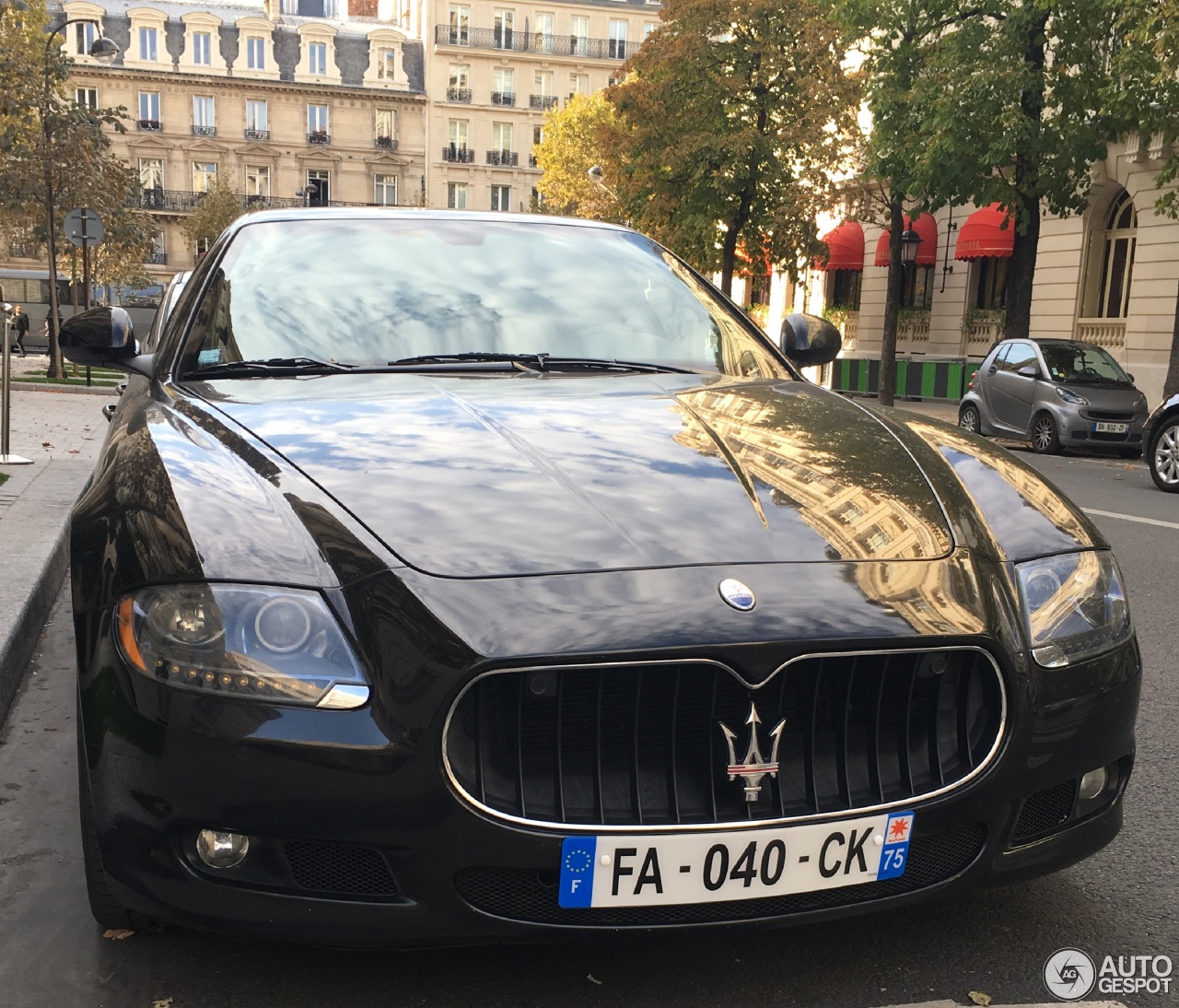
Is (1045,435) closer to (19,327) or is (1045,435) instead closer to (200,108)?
(19,327)

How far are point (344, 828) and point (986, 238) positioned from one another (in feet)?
90.7

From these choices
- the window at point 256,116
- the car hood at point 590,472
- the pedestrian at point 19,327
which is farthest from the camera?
the window at point 256,116

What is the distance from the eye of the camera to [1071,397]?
54.1 ft

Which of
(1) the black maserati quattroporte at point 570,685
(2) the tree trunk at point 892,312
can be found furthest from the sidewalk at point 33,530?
(2) the tree trunk at point 892,312

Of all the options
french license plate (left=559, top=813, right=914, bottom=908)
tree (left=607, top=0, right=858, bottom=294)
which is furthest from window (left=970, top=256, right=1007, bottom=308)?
french license plate (left=559, top=813, right=914, bottom=908)

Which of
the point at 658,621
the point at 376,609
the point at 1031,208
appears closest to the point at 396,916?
the point at 376,609

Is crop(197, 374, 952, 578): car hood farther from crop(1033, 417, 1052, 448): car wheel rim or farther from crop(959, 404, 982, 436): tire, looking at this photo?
crop(959, 404, 982, 436): tire

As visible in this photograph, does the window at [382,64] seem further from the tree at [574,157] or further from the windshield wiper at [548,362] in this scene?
the windshield wiper at [548,362]

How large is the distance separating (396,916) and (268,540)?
665 mm

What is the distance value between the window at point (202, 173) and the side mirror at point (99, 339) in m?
73.3

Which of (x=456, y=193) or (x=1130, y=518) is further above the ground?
(x=456, y=193)

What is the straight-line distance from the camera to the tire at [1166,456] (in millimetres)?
11773

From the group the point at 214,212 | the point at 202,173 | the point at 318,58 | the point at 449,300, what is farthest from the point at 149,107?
the point at 449,300

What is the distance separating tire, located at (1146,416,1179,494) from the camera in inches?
464
